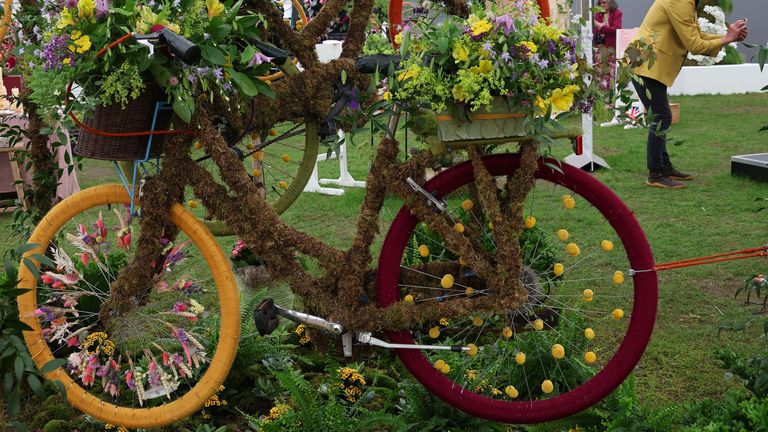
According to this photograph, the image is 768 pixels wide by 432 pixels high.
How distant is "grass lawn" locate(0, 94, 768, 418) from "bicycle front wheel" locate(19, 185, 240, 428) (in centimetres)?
78

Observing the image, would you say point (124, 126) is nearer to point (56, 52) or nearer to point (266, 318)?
point (56, 52)

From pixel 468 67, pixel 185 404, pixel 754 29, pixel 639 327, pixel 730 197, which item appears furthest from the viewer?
pixel 754 29

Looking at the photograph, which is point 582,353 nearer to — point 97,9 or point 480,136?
point 480,136

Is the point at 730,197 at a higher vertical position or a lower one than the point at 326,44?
lower

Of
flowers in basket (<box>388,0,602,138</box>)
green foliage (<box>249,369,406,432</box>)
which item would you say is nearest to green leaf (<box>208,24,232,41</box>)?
flowers in basket (<box>388,0,602,138</box>)

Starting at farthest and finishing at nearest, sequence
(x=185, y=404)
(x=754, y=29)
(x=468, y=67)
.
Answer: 1. (x=754, y=29)
2. (x=185, y=404)
3. (x=468, y=67)

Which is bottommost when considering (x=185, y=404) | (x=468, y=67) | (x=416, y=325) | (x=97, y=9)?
(x=185, y=404)

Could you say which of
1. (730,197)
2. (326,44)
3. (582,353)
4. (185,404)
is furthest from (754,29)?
(185,404)

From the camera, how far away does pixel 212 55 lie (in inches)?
111

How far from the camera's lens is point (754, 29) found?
13445mm

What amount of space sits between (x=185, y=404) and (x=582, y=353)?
1552mm

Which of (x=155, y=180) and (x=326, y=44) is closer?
(x=155, y=180)

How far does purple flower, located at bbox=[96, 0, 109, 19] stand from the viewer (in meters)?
2.79

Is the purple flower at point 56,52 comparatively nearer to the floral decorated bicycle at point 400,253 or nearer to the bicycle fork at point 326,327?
the floral decorated bicycle at point 400,253
